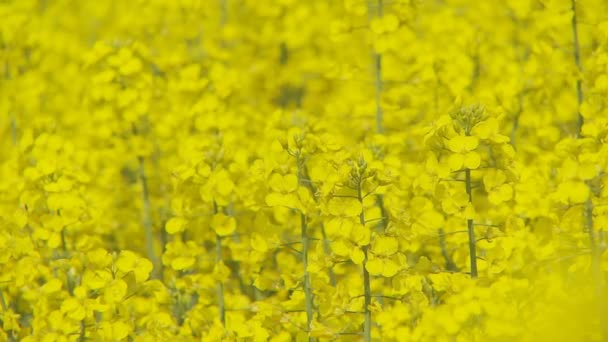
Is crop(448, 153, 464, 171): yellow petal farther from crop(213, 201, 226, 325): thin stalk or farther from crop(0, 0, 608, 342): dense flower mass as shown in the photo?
crop(213, 201, 226, 325): thin stalk

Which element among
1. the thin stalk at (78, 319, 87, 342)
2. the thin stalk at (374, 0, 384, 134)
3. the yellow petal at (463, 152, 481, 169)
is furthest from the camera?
the thin stalk at (374, 0, 384, 134)

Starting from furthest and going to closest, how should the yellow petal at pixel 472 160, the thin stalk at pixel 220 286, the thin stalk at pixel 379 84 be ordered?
the thin stalk at pixel 379 84 < the thin stalk at pixel 220 286 < the yellow petal at pixel 472 160

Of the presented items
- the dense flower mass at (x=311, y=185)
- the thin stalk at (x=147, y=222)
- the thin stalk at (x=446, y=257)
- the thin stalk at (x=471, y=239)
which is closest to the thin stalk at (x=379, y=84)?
the dense flower mass at (x=311, y=185)

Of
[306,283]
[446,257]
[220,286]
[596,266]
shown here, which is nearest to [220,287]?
[220,286]

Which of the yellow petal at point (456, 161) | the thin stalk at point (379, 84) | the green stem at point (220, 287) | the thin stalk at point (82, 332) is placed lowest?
the thin stalk at point (82, 332)

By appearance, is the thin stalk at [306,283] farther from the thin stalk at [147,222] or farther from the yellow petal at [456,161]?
the thin stalk at [147,222]

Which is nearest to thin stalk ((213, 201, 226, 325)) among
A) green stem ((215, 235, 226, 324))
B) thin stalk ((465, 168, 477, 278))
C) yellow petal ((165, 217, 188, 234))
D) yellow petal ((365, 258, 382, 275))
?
green stem ((215, 235, 226, 324))

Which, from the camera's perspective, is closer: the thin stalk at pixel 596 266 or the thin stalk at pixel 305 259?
the thin stalk at pixel 596 266
